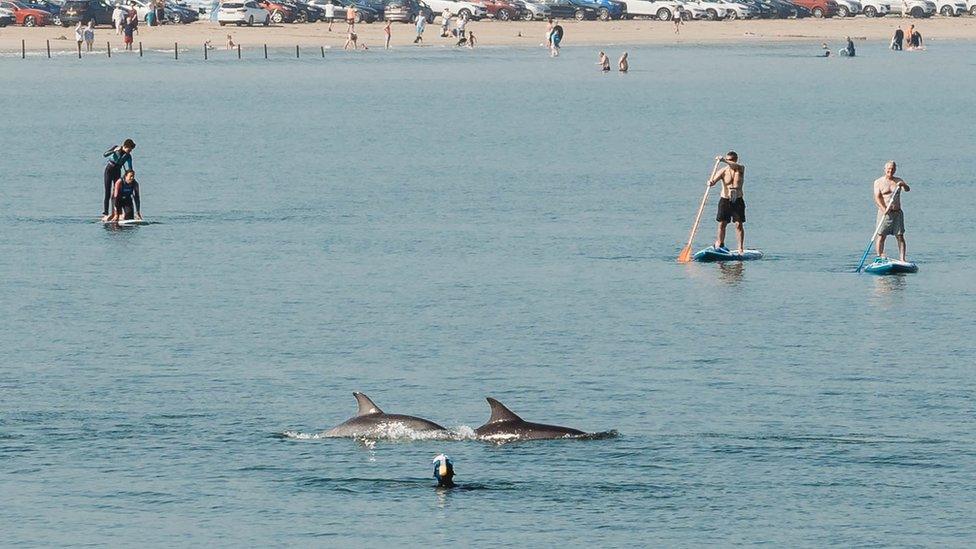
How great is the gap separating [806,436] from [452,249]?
21.8 m

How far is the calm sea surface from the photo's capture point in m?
28.2

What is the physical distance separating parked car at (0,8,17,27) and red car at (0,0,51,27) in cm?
25

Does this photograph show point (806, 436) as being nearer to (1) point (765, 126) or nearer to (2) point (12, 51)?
(1) point (765, 126)

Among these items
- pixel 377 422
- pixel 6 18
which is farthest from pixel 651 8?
pixel 377 422

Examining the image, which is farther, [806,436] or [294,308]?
[294,308]

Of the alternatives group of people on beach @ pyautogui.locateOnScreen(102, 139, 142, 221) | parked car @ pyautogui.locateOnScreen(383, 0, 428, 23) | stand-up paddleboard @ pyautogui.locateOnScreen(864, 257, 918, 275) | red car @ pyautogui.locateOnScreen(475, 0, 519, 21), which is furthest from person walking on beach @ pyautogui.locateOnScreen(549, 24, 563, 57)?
stand-up paddleboard @ pyautogui.locateOnScreen(864, 257, 918, 275)

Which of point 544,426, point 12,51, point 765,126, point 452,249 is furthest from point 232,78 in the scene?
point 544,426

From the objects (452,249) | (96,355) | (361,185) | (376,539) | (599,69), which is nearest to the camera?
(376,539)

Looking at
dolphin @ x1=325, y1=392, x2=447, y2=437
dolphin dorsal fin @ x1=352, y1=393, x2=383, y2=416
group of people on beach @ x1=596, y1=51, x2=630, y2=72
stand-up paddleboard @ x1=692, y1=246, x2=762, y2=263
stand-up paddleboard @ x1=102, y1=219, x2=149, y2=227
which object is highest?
dolphin dorsal fin @ x1=352, y1=393, x2=383, y2=416

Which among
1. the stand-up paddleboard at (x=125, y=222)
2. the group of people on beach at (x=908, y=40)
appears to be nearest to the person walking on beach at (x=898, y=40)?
the group of people on beach at (x=908, y=40)

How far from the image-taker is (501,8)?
182125 millimetres

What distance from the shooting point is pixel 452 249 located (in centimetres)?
5253

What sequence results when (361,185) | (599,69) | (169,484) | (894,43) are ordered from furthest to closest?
(894,43), (599,69), (361,185), (169,484)

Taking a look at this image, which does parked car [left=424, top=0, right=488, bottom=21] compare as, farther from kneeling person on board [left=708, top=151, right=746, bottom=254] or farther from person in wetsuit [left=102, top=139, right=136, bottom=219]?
kneeling person on board [left=708, top=151, right=746, bottom=254]
